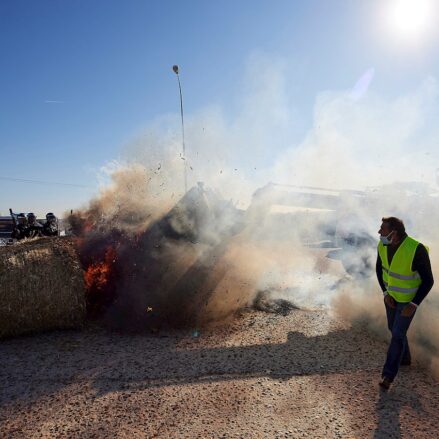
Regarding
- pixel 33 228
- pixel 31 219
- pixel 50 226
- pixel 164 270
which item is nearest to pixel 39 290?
pixel 164 270

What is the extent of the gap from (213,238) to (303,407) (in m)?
4.86

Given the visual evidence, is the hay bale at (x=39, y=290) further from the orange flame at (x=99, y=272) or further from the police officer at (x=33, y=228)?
the police officer at (x=33, y=228)

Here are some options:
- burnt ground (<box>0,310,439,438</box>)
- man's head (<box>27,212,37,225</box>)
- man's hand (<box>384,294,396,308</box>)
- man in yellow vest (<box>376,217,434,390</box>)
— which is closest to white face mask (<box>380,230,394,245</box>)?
man in yellow vest (<box>376,217,434,390</box>)

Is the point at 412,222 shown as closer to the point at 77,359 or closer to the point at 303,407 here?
the point at 303,407

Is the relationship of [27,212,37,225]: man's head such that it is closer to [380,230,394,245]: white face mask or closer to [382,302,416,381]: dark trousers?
[380,230,394,245]: white face mask

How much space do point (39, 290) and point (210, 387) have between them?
11.5 feet

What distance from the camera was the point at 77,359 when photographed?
5410 millimetres

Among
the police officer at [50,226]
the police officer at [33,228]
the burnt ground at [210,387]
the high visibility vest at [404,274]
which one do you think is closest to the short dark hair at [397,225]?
the high visibility vest at [404,274]

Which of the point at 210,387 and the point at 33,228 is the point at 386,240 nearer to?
the point at 210,387

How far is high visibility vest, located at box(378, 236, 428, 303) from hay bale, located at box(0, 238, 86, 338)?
507 cm

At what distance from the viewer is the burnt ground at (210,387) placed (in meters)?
3.75

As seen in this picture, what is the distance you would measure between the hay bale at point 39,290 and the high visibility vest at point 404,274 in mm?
5073

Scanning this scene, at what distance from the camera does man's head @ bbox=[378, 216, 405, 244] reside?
4.69 m

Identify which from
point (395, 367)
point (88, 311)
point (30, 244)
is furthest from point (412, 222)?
point (30, 244)
